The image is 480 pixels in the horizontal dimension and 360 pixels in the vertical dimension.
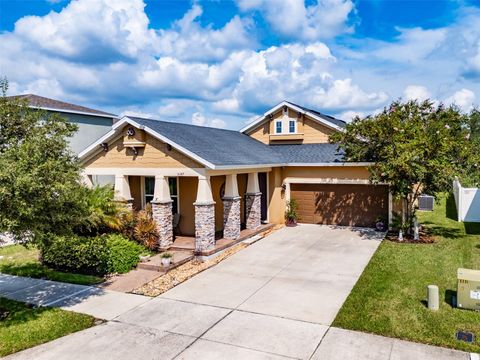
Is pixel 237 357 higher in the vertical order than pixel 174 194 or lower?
lower

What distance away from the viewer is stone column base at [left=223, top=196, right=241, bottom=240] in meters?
15.7

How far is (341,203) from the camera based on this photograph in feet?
62.9

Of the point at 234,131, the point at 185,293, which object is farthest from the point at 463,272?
the point at 234,131

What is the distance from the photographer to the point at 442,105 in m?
16.2

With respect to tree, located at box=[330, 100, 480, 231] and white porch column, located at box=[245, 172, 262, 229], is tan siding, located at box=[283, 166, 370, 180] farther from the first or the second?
white porch column, located at box=[245, 172, 262, 229]

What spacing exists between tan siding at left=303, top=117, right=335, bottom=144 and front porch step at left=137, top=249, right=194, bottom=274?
35.1ft

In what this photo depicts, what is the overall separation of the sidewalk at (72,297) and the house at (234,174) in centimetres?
411

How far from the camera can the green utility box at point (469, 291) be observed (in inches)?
342

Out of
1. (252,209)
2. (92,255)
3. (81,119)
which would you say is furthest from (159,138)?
(81,119)

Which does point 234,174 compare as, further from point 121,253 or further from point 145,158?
point 121,253

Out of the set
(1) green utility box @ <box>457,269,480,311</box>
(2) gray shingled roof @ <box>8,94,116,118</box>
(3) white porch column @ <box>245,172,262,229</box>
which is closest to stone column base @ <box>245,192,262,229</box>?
(3) white porch column @ <box>245,172,262,229</box>

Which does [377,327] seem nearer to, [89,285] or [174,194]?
[89,285]

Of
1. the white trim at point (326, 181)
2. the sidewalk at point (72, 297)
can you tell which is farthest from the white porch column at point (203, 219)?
the white trim at point (326, 181)

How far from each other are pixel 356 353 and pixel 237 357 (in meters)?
2.24
